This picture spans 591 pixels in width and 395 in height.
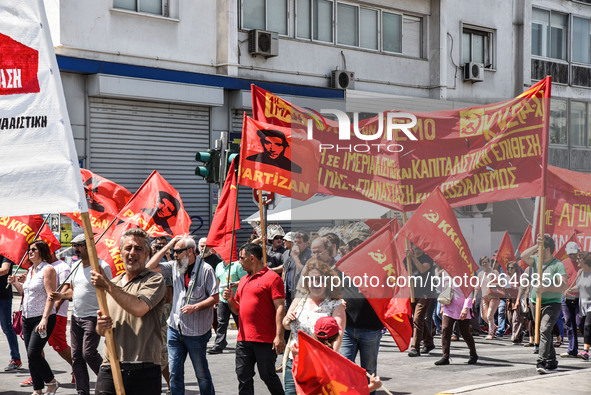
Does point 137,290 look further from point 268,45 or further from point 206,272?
point 268,45

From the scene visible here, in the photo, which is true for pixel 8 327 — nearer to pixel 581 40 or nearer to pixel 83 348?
pixel 83 348

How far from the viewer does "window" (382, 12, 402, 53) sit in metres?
26.0

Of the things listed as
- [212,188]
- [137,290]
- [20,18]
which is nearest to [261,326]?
[137,290]

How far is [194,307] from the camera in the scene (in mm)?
8664

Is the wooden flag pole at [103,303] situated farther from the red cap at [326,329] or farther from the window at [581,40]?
the window at [581,40]

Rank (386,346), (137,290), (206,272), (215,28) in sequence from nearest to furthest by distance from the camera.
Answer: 1. (137,290)
2. (206,272)
3. (386,346)
4. (215,28)

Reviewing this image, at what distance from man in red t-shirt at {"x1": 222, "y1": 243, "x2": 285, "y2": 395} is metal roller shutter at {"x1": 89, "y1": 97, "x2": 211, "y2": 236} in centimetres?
1269

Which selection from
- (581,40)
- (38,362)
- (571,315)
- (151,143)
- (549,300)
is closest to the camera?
(38,362)

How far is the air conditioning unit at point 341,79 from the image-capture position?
24391 millimetres

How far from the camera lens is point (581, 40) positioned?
3256 cm

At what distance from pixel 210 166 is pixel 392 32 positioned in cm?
1070

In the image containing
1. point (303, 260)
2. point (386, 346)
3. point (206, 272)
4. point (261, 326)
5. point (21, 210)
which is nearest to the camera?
point (21, 210)

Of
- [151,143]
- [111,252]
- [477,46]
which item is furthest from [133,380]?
[477,46]

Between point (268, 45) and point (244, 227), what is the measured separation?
4.77 metres
